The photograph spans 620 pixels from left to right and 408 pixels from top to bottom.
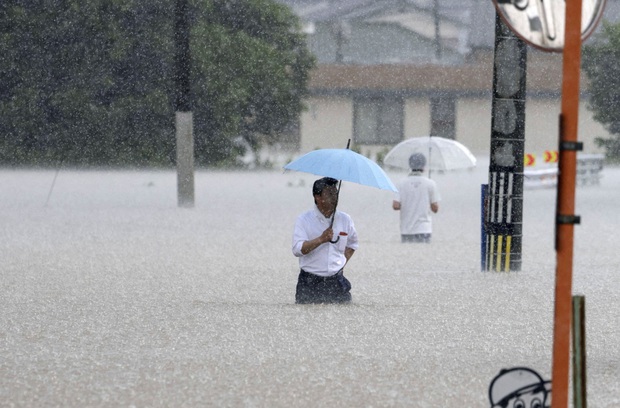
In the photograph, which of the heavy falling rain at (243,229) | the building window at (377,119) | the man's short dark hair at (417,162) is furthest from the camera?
the building window at (377,119)

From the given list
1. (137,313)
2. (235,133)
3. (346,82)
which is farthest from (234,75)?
(137,313)

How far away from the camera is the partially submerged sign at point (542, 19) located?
17.3ft

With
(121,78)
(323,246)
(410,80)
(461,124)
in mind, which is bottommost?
(323,246)

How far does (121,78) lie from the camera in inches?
1747

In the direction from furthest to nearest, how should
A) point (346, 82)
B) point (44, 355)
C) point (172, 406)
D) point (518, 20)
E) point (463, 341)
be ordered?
point (346, 82)
point (463, 341)
point (44, 355)
point (172, 406)
point (518, 20)

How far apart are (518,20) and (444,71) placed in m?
54.0

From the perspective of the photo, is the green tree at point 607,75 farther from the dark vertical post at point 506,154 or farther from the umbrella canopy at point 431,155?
the dark vertical post at point 506,154

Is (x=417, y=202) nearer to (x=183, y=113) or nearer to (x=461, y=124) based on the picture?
(x=183, y=113)

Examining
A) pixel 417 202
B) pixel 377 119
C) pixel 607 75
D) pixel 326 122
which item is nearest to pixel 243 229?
pixel 417 202

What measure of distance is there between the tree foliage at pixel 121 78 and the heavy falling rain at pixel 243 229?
75 millimetres

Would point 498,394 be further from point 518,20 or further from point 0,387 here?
point 0,387

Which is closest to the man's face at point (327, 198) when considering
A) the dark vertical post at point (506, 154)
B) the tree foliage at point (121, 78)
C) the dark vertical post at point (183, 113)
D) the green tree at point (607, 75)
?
the dark vertical post at point (506, 154)

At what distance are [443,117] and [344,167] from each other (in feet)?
163

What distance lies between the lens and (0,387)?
7176 mm
